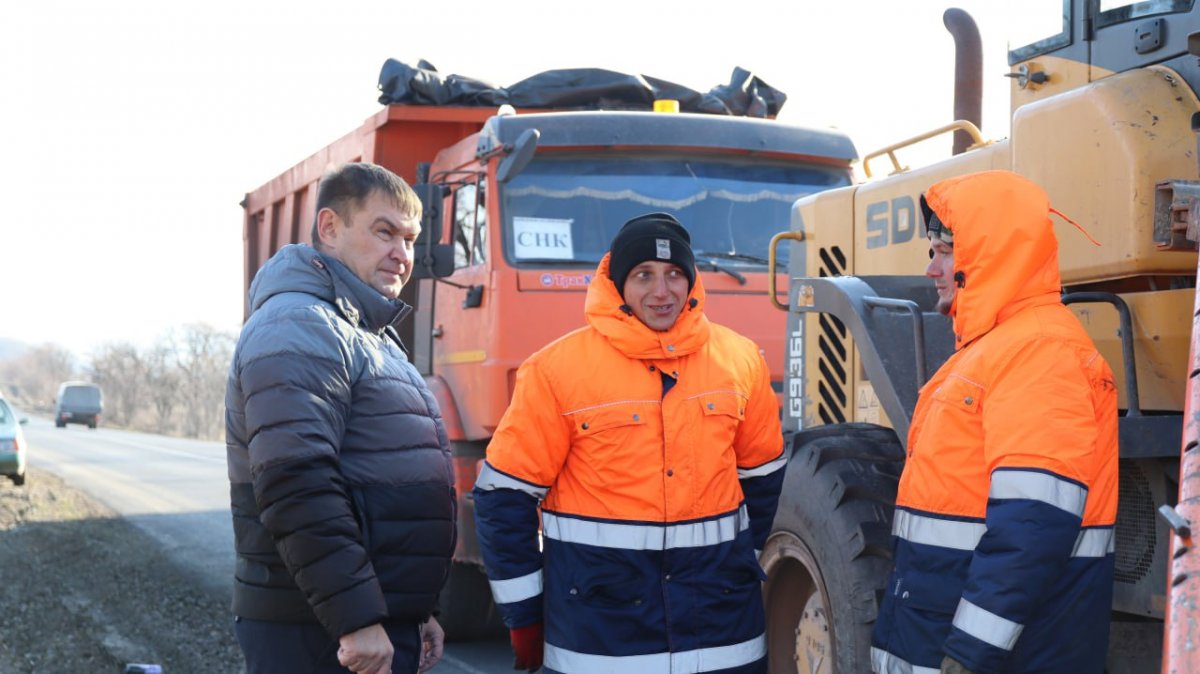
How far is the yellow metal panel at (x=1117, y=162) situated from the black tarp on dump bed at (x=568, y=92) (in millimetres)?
4784

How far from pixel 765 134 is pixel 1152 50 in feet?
12.8

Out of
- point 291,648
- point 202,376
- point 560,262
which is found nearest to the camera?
point 291,648

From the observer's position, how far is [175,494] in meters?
18.4

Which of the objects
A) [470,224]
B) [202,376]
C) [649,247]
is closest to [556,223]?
[470,224]

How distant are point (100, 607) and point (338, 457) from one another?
632 centimetres

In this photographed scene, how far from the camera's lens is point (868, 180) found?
5.53 meters

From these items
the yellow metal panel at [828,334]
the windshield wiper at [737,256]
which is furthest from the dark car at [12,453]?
the yellow metal panel at [828,334]

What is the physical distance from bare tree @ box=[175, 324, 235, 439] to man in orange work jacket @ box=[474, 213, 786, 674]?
2045 inches

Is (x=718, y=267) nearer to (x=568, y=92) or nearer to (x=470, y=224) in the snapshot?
(x=470, y=224)

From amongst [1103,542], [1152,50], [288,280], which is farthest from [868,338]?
[288,280]

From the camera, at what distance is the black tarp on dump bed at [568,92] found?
26.4ft

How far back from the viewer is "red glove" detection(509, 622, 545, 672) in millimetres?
3359

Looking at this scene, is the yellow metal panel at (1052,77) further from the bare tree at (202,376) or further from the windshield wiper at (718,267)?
the bare tree at (202,376)

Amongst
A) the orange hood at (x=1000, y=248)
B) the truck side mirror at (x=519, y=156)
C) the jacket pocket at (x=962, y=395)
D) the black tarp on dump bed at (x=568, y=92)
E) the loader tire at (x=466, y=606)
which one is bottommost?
the loader tire at (x=466, y=606)
